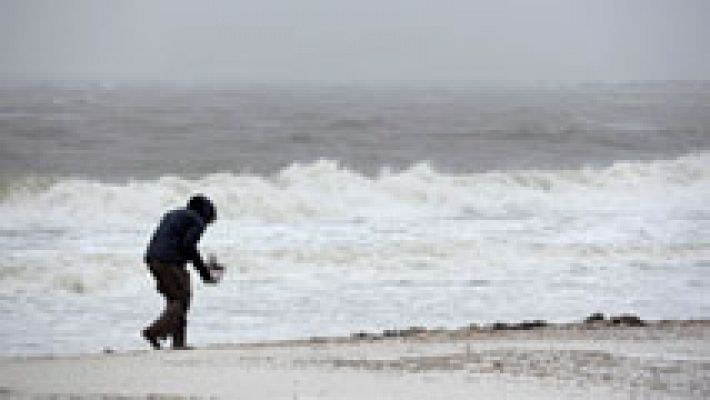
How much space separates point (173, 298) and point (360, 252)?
9284 millimetres

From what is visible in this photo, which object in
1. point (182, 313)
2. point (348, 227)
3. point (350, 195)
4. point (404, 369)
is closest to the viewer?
point (404, 369)

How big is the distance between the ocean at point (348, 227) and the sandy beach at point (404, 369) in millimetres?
2971

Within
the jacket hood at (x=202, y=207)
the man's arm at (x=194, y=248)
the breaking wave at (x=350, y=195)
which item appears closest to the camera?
the man's arm at (x=194, y=248)

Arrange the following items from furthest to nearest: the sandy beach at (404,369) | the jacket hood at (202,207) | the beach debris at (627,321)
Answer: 1. the beach debris at (627,321)
2. the jacket hood at (202,207)
3. the sandy beach at (404,369)

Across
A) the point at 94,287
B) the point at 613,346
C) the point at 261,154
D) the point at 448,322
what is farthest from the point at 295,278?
the point at 261,154

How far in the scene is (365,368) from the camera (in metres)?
9.66

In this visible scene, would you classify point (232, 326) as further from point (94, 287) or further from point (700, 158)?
point (700, 158)

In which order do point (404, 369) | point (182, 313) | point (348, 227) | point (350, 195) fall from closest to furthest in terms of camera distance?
1. point (404, 369)
2. point (182, 313)
3. point (348, 227)
4. point (350, 195)

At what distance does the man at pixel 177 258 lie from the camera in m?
10.9

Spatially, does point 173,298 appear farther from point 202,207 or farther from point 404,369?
Result: point 404,369

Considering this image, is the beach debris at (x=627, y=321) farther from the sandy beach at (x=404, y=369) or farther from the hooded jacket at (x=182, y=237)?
the hooded jacket at (x=182, y=237)

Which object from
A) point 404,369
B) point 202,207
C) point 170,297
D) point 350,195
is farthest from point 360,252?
point 404,369

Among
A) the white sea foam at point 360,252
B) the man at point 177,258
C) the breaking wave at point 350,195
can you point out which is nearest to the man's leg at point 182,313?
the man at point 177,258

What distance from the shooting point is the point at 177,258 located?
10977 millimetres
